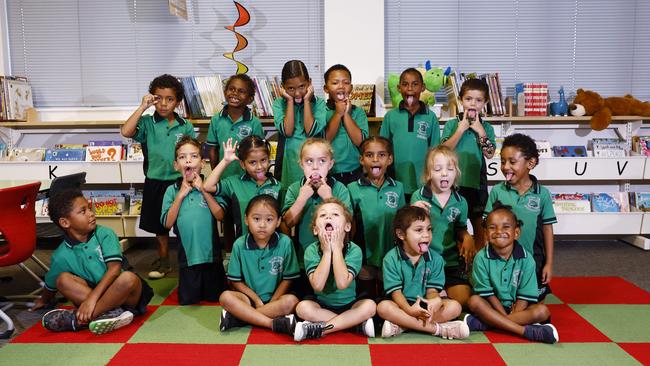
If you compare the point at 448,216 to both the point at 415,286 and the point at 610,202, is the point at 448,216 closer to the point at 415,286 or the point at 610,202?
the point at 415,286

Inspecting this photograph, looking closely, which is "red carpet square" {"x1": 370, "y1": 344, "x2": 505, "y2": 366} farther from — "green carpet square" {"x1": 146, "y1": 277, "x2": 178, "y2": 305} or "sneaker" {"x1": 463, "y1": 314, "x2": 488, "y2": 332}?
"green carpet square" {"x1": 146, "y1": 277, "x2": 178, "y2": 305}

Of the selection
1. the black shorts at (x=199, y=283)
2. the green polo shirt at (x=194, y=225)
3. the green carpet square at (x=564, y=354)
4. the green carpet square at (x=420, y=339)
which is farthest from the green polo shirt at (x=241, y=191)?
the green carpet square at (x=564, y=354)

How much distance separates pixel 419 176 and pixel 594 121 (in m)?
1.71

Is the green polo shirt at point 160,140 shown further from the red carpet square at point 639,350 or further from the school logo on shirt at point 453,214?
the red carpet square at point 639,350

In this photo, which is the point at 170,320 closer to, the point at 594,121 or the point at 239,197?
the point at 239,197

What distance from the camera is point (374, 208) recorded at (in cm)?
270

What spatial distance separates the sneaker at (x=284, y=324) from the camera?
2320 millimetres

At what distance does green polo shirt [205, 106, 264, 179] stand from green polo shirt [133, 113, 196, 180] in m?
0.19

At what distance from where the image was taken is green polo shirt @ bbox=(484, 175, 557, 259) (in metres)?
2.65

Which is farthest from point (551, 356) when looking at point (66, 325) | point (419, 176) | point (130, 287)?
point (66, 325)

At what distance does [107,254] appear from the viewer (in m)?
2.52

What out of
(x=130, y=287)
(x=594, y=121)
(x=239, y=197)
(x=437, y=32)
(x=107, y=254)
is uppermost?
(x=437, y=32)

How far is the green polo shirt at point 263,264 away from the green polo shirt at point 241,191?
298 mm

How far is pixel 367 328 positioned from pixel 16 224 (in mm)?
1682
